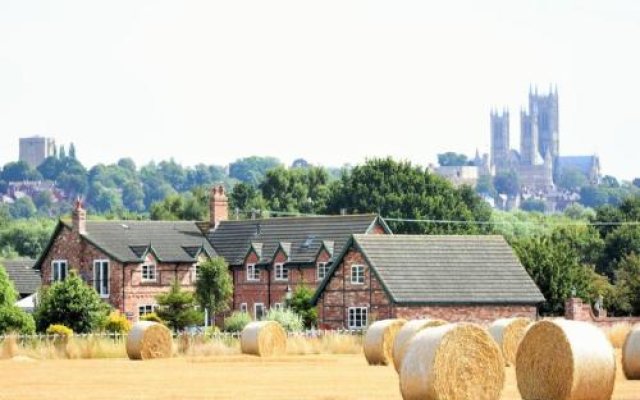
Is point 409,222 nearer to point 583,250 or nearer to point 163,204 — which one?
point 583,250

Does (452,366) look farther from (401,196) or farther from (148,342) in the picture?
(401,196)

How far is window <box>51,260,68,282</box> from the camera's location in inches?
3627

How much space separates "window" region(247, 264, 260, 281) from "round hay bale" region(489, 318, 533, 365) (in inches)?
1409

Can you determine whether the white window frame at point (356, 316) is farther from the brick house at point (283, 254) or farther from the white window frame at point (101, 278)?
the white window frame at point (101, 278)

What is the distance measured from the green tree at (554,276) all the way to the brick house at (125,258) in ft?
57.2

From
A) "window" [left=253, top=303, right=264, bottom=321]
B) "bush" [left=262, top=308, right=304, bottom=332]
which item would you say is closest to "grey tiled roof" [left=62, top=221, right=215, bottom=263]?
"window" [left=253, top=303, right=264, bottom=321]

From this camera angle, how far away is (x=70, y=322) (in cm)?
7300

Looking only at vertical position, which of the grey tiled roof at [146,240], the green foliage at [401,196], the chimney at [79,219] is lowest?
the grey tiled roof at [146,240]

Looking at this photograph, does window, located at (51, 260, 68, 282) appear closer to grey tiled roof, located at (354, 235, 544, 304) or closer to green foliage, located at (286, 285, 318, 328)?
green foliage, located at (286, 285, 318, 328)

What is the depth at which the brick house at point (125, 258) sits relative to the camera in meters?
88.9

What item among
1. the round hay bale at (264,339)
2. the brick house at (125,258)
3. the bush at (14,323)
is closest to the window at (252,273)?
the brick house at (125,258)

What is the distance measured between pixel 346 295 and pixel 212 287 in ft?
34.3

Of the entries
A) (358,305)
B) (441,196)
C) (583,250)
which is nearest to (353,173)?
(441,196)

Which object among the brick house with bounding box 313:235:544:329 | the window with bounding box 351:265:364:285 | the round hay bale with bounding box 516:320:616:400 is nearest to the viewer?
the round hay bale with bounding box 516:320:616:400
